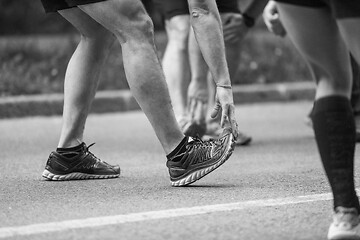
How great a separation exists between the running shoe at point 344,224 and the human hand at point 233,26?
11.3 feet

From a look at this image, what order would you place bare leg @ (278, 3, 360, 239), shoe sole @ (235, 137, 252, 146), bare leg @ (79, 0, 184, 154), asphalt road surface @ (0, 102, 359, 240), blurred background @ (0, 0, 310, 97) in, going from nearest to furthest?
bare leg @ (278, 3, 360, 239), asphalt road surface @ (0, 102, 359, 240), bare leg @ (79, 0, 184, 154), shoe sole @ (235, 137, 252, 146), blurred background @ (0, 0, 310, 97)

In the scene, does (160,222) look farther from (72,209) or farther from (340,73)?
(340,73)

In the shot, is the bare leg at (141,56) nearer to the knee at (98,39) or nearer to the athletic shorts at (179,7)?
the knee at (98,39)

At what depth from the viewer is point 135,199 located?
4.30 metres

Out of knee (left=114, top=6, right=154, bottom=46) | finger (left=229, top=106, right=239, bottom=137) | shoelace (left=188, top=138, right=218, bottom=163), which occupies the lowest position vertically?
shoelace (left=188, top=138, right=218, bottom=163)

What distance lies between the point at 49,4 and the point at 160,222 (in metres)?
1.61

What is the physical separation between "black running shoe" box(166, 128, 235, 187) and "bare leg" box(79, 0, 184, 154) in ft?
0.37

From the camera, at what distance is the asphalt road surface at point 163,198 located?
3.59m

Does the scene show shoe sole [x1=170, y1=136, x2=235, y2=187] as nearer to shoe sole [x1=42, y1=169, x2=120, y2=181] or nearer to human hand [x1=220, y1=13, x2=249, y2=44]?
shoe sole [x1=42, y1=169, x2=120, y2=181]

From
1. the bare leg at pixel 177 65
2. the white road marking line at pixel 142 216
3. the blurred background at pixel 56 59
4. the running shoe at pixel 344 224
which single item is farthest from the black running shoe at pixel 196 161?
the blurred background at pixel 56 59

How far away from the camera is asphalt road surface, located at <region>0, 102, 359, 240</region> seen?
3.59 m

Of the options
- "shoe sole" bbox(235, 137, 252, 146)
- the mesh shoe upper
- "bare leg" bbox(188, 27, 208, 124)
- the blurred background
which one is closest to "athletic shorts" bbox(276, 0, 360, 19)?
the mesh shoe upper

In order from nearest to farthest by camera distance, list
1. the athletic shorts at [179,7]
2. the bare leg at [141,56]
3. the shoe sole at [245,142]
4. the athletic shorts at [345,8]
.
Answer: the athletic shorts at [345,8], the bare leg at [141,56], the athletic shorts at [179,7], the shoe sole at [245,142]

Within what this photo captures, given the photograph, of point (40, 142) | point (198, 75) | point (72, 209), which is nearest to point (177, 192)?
point (72, 209)
